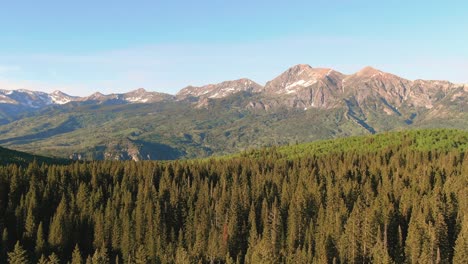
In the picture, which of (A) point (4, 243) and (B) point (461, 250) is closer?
(B) point (461, 250)

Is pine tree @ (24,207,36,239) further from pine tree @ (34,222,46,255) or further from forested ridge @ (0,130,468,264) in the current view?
pine tree @ (34,222,46,255)

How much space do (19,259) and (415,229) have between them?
10831 centimetres

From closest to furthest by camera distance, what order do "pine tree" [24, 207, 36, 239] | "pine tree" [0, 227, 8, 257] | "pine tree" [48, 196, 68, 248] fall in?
"pine tree" [0, 227, 8, 257], "pine tree" [48, 196, 68, 248], "pine tree" [24, 207, 36, 239]

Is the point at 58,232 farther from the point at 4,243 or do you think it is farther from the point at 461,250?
the point at 461,250

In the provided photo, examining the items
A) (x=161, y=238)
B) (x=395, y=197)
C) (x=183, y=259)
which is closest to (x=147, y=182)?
(x=161, y=238)

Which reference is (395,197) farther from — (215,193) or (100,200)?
(100,200)

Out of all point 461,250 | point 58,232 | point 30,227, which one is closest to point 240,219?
point 58,232

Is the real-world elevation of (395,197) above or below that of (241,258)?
above

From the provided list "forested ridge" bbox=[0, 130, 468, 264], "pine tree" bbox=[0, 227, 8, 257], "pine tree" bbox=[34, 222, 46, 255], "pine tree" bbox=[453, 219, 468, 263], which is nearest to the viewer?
"pine tree" bbox=[453, 219, 468, 263]

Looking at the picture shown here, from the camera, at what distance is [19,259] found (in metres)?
111

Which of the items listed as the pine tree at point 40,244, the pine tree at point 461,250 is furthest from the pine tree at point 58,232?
the pine tree at point 461,250

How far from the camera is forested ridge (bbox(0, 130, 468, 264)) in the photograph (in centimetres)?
11425

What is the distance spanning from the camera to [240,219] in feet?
487

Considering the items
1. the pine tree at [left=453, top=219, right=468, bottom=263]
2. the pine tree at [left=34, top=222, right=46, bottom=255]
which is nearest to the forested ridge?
the pine tree at [left=453, top=219, right=468, bottom=263]
